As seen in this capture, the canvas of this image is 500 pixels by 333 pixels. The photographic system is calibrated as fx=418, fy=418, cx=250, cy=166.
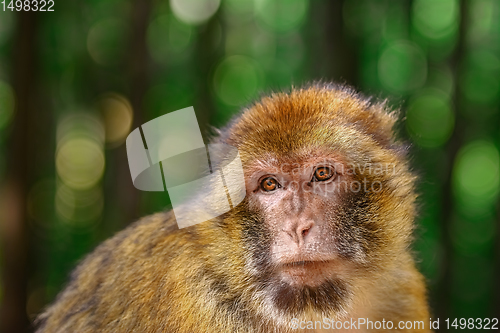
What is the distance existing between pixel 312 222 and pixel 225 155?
0.50 metres

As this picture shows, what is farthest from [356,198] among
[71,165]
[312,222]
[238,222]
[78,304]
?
[71,165]

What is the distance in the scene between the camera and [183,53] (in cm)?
351

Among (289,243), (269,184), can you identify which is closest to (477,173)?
(269,184)

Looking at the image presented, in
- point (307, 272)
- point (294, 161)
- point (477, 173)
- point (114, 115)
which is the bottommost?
point (477, 173)

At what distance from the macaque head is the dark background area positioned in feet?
2.82

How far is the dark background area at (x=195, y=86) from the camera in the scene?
2.84 m

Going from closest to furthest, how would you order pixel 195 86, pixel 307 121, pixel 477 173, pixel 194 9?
pixel 307 121, pixel 194 9, pixel 477 173, pixel 195 86

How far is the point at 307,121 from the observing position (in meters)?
1.78

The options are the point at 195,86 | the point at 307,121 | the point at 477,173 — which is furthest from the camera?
the point at 195,86

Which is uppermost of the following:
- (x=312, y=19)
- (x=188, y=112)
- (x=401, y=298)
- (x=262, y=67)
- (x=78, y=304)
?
(x=312, y=19)

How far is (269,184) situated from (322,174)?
0.73 feet

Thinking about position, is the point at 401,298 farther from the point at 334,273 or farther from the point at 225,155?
the point at 225,155

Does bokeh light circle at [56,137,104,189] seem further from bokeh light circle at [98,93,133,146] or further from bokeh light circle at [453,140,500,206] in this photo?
bokeh light circle at [453,140,500,206]

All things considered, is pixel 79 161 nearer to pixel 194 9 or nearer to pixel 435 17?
pixel 194 9
